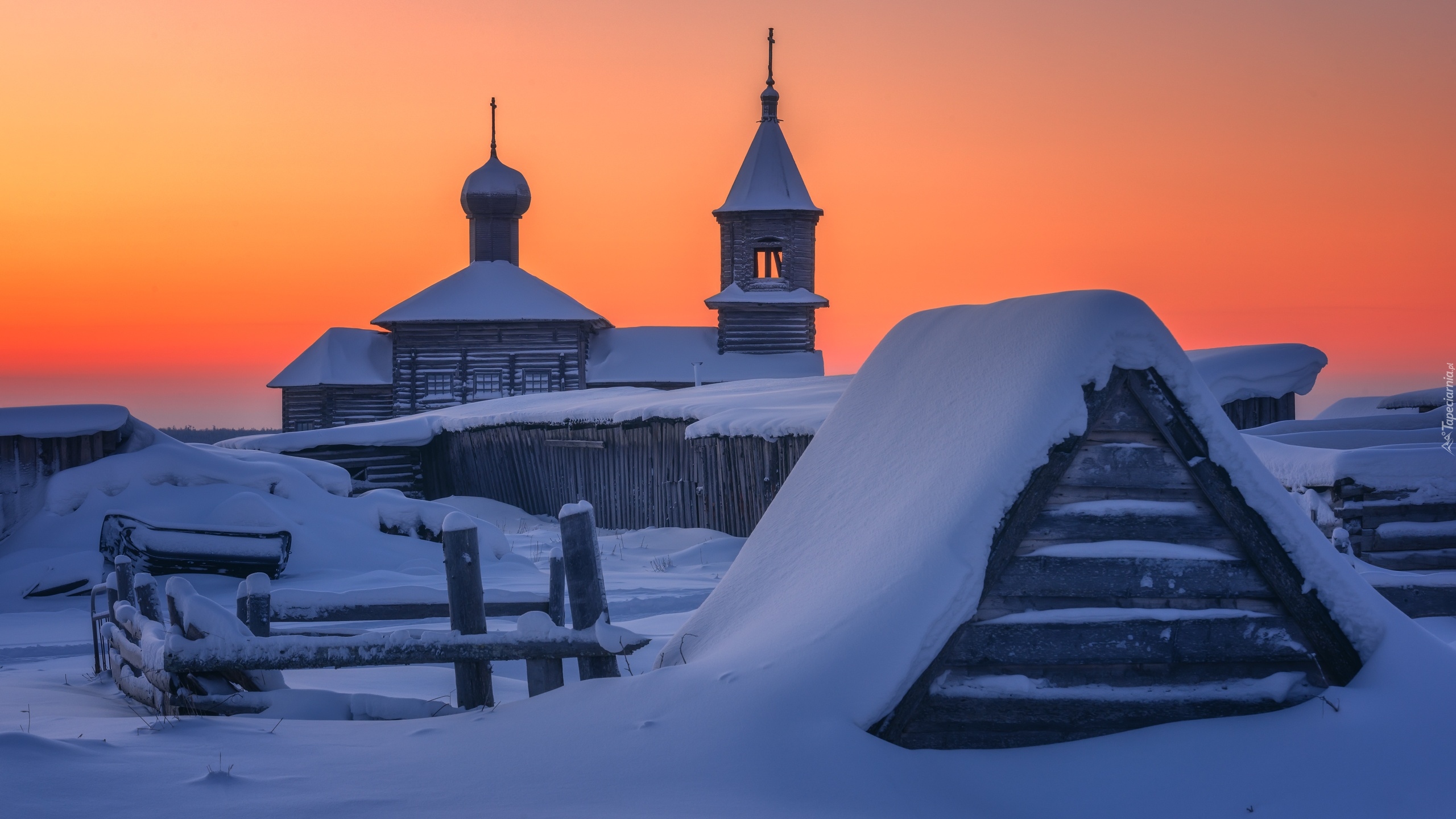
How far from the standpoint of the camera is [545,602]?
7.13 m

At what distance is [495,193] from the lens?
39219mm

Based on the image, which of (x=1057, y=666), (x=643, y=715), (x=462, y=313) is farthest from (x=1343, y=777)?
(x=462, y=313)

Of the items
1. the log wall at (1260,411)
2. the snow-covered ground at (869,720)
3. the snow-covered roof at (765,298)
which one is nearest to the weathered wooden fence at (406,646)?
the snow-covered ground at (869,720)

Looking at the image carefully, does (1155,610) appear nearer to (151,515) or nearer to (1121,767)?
(1121,767)

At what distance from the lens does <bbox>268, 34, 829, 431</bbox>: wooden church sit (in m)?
34.7

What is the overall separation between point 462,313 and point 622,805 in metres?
32.7

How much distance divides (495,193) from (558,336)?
7.48 metres

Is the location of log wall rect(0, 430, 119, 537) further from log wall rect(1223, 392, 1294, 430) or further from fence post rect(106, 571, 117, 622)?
log wall rect(1223, 392, 1294, 430)

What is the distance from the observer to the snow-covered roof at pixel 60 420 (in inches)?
448

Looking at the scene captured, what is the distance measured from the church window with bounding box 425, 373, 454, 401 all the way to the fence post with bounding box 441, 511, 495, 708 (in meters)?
30.2

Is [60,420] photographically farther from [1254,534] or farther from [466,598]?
[1254,534]

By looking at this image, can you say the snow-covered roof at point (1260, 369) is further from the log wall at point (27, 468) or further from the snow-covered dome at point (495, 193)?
the snow-covered dome at point (495, 193)

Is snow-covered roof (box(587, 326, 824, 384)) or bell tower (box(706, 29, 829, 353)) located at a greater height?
bell tower (box(706, 29, 829, 353))

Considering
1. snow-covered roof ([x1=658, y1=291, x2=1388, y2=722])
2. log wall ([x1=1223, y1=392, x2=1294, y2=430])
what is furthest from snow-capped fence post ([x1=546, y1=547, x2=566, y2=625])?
log wall ([x1=1223, y1=392, x2=1294, y2=430])
